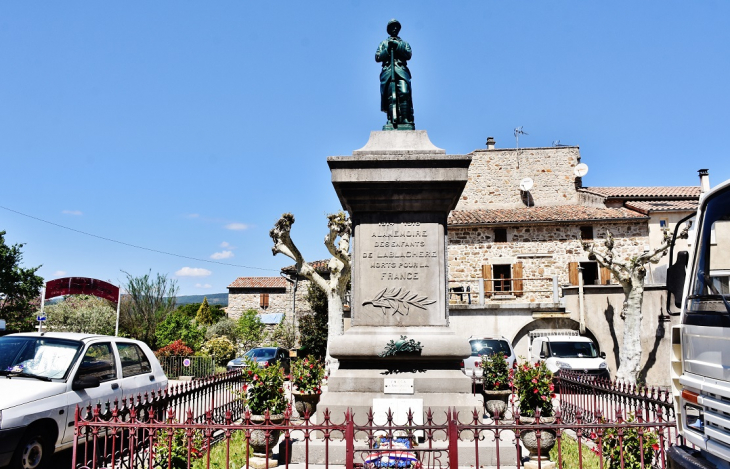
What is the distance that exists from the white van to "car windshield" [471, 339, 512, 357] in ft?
3.68

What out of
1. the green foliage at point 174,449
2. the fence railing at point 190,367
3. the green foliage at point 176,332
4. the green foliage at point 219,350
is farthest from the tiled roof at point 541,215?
the green foliage at point 174,449

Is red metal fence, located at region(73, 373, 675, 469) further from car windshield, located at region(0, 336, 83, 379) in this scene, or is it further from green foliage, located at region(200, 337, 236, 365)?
green foliage, located at region(200, 337, 236, 365)

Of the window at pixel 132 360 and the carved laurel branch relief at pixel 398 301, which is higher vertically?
the carved laurel branch relief at pixel 398 301

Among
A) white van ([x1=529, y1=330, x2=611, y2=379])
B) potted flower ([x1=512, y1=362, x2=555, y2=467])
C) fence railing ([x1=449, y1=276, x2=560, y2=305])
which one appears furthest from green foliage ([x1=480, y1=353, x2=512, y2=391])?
fence railing ([x1=449, y1=276, x2=560, y2=305])

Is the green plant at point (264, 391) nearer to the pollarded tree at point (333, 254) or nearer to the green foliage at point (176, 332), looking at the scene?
the pollarded tree at point (333, 254)

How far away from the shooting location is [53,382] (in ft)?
21.7

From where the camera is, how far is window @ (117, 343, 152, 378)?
26.3 ft

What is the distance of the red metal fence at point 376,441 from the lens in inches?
182

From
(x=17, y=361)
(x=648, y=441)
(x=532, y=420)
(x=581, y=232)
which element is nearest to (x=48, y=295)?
(x=17, y=361)

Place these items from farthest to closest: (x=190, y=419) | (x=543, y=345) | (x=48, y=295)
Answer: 1. (x=48, y=295)
2. (x=543, y=345)
3. (x=190, y=419)

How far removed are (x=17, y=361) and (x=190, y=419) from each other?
3619 millimetres

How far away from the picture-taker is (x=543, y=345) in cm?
1736

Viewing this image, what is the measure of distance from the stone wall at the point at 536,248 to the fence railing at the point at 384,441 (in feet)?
68.3

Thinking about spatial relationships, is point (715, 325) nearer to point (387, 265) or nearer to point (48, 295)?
point (387, 265)
